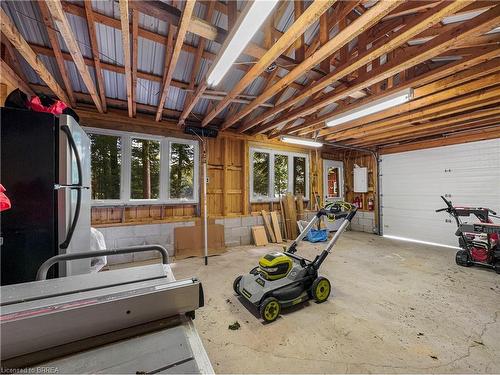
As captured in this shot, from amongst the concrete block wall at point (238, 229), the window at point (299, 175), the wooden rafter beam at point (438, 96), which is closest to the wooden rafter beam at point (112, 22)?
the wooden rafter beam at point (438, 96)

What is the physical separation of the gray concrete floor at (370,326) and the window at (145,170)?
1.86 metres

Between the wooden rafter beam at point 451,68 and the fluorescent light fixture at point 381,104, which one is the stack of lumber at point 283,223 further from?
the wooden rafter beam at point 451,68

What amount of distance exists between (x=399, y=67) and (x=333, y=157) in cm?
555

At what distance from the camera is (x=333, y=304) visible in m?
2.66

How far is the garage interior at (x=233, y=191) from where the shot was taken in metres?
0.89

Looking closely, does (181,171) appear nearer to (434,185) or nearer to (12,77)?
(12,77)

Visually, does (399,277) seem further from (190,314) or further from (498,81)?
(190,314)

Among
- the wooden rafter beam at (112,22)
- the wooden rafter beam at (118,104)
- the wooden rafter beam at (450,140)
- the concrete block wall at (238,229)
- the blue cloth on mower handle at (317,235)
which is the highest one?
the wooden rafter beam at (112,22)

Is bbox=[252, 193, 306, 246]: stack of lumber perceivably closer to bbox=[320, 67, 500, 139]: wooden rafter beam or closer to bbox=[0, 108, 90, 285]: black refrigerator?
bbox=[320, 67, 500, 139]: wooden rafter beam

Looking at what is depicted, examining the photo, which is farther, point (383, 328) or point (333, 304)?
point (333, 304)

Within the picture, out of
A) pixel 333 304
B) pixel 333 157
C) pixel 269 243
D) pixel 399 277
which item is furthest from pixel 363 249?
pixel 333 157

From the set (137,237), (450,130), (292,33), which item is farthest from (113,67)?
(450,130)

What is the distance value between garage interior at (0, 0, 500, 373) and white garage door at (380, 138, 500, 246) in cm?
4

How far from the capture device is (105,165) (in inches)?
167
